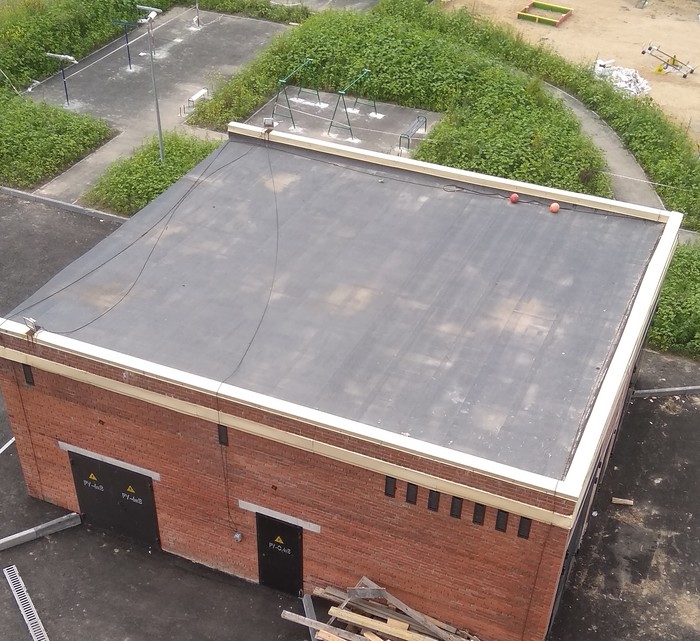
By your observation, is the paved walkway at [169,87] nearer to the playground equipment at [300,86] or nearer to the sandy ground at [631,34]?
the playground equipment at [300,86]

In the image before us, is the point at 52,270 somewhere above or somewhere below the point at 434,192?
below

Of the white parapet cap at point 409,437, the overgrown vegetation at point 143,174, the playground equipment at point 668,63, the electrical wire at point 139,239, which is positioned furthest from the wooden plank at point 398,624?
the playground equipment at point 668,63

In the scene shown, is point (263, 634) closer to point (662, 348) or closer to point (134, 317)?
point (134, 317)

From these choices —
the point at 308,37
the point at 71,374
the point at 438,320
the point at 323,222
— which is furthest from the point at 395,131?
the point at 71,374

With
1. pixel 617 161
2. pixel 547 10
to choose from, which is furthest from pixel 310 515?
pixel 547 10

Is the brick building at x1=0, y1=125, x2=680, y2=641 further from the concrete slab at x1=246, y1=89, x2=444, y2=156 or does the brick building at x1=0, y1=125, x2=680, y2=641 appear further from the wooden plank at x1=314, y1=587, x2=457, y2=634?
the concrete slab at x1=246, y1=89, x2=444, y2=156

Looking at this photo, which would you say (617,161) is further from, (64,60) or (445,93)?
(64,60)
